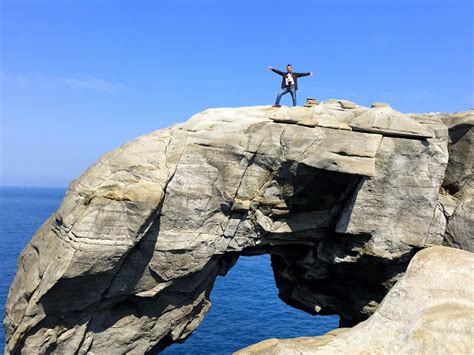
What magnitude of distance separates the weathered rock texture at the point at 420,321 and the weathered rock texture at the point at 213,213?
526cm

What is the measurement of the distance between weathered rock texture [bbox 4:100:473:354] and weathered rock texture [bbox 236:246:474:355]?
17.2 ft

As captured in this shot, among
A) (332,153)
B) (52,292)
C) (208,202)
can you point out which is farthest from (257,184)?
(52,292)

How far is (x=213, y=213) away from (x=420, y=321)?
9.94 m

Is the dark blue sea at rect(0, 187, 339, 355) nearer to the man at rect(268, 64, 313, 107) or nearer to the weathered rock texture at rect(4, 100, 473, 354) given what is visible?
the weathered rock texture at rect(4, 100, 473, 354)

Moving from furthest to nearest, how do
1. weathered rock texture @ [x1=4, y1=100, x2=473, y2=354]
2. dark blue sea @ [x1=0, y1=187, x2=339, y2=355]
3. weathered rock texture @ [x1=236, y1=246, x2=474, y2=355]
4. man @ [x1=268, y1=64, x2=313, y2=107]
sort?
dark blue sea @ [x1=0, y1=187, x2=339, y2=355], man @ [x1=268, y1=64, x2=313, y2=107], weathered rock texture @ [x1=4, y1=100, x2=473, y2=354], weathered rock texture @ [x1=236, y1=246, x2=474, y2=355]

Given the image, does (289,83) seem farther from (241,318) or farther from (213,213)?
(241,318)

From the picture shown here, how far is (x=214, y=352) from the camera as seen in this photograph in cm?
3016

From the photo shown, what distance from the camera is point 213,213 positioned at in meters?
19.1

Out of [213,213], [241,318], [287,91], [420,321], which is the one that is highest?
[287,91]

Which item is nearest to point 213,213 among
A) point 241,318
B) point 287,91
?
point 287,91

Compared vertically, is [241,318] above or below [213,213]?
below

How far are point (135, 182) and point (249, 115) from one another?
6517 millimetres

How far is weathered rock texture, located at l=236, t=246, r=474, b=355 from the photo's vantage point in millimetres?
11867

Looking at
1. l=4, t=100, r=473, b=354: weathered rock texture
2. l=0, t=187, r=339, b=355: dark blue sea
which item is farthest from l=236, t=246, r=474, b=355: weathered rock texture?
l=0, t=187, r=339, b=355: dark blue sea
